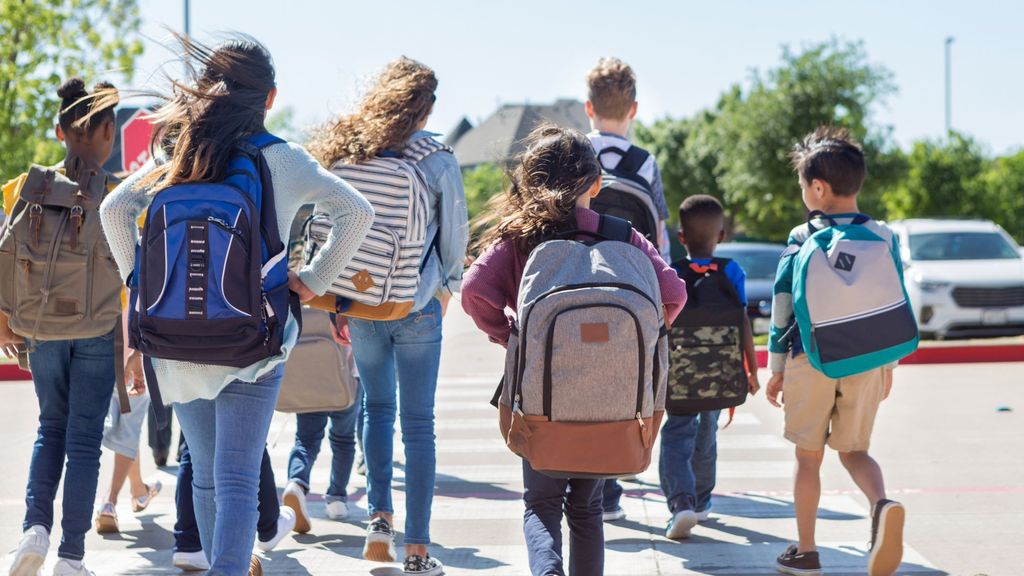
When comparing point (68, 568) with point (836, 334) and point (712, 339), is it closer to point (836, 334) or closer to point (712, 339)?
point (712, 339)

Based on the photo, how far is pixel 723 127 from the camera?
48.9 metres

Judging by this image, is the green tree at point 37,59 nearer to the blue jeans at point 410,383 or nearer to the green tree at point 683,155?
the blue jeans at point 410,383

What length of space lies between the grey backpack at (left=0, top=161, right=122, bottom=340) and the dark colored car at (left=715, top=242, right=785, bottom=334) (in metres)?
12.4

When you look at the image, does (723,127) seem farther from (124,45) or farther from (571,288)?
(571,288)

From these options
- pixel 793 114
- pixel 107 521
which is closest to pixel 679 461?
pixel 107 521

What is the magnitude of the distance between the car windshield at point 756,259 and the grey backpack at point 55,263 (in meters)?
14.0

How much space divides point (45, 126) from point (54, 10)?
243cm

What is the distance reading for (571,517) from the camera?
12.6 ft

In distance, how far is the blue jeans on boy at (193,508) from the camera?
466 cm

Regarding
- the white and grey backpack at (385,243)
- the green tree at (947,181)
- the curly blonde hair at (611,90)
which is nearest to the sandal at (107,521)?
the white and grey backpack at (385,243)

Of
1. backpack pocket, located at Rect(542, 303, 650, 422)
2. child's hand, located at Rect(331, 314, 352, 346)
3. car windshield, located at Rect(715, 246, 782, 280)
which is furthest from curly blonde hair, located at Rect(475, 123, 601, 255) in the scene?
car windshield, located at Rect(715, 246, 782, 280)

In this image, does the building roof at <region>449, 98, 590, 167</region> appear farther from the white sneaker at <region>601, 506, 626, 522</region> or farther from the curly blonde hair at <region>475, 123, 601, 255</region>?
the curly blonde hair at <region>475, 123, 601, 255</region>

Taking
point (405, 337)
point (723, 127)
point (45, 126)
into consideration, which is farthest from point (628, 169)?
point (723, 127)

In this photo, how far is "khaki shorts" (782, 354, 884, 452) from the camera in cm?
487
